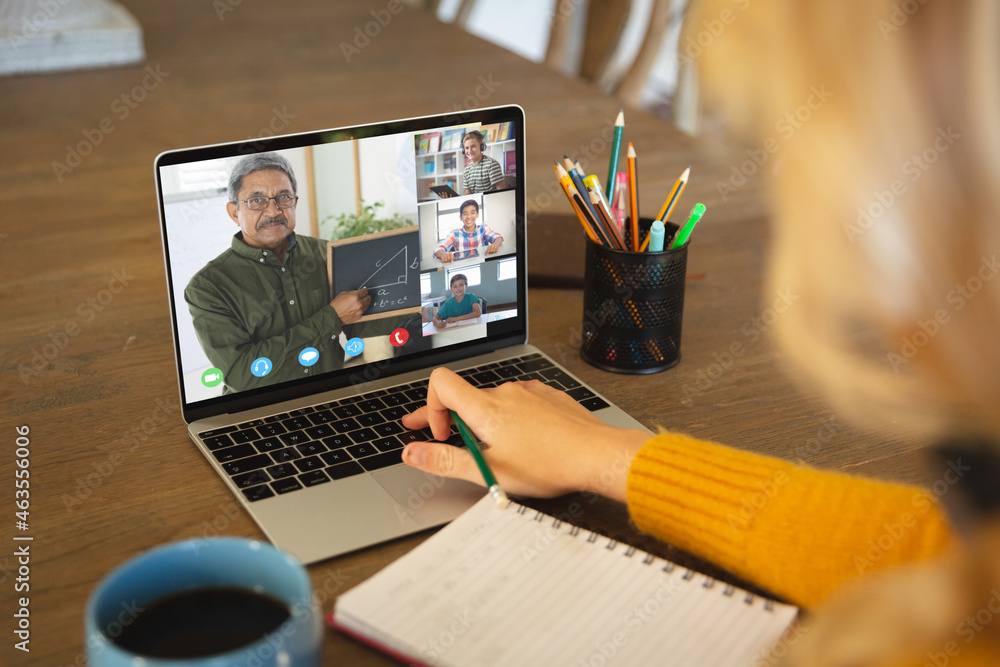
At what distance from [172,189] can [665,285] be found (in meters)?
0.49

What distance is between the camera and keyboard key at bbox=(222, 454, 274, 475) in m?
0.76

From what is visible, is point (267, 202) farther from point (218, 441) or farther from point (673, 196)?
point (673, 196)

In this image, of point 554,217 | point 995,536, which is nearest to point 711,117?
point 995,536

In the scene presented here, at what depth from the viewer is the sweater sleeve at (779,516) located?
1.96 feet

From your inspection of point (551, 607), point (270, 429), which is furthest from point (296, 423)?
point (551, 607)

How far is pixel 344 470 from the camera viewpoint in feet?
2.49

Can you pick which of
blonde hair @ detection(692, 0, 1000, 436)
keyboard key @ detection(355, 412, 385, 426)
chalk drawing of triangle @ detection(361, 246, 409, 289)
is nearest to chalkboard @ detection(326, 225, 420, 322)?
chalk drawing of triangle @ detection(361, 246, 409, 289)

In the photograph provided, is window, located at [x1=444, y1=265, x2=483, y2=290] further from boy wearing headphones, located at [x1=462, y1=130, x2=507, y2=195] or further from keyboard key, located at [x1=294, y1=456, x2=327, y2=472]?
keyboard key, located at [x1=294, y1=456, x2=327, y2=472]

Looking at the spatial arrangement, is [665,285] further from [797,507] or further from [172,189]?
[172,189]

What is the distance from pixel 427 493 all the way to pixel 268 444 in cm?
17

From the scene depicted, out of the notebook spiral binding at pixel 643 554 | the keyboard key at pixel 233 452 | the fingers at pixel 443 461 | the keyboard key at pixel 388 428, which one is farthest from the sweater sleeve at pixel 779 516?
the keyboard key at pixel 233 452

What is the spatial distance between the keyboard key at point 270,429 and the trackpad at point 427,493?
117 millimetres

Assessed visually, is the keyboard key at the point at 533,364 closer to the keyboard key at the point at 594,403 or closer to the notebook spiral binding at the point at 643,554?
the keyboard key at the point at 594,403

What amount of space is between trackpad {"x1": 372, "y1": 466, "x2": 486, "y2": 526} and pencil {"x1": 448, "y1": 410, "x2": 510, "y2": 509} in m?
0.03
